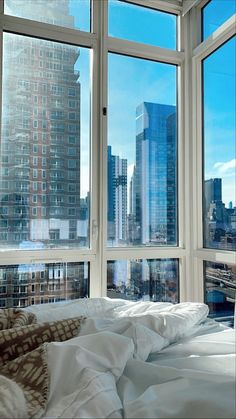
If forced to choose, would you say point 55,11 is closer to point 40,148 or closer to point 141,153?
point 40,148

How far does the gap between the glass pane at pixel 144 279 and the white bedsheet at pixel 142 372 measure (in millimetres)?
1036

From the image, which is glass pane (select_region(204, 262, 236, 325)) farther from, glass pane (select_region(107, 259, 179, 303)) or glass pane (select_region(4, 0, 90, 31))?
glass pane (select_region(4, 0, 90, 31))

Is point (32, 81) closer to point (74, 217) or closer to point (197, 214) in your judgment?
point (74, 217)

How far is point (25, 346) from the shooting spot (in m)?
0.91

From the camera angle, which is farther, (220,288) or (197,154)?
(197,154)

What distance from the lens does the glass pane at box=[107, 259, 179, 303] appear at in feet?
7.08

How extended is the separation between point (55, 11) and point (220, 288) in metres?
1.99

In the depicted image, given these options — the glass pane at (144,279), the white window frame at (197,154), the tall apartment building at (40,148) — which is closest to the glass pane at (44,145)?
Answer: the tall apartment building at (40,148)

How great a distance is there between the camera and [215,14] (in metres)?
2.18

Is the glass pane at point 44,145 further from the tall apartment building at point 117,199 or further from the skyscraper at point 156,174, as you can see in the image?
the skyscraper at point 156,174

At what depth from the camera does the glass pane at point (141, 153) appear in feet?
7.23

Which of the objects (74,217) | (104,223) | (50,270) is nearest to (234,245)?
(104,223)

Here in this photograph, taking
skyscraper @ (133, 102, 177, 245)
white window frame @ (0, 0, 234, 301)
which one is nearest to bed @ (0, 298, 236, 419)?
white window frame @ (0, 0, 234, 301)

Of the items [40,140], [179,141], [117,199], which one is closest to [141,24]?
[179,141]
